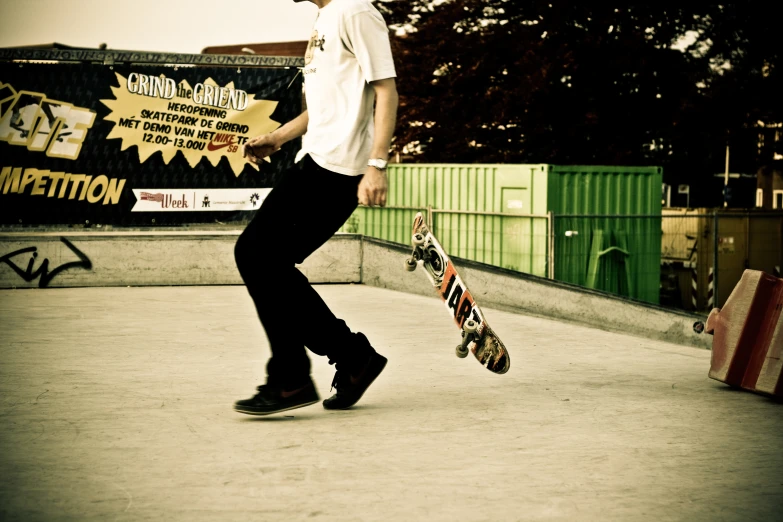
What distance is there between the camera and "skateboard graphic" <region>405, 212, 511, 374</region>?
5.17 meters

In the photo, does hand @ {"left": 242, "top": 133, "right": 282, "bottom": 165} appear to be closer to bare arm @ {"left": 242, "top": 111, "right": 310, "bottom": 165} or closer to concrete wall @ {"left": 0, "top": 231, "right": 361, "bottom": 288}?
bare arm @ {"left": 242, "top": 111, "right": 310, "bottom": 165}

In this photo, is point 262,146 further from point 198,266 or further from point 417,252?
point 198,266

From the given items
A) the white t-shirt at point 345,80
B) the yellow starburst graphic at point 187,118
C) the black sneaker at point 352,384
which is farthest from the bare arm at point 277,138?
the yellow starburst graphic at point 187,118

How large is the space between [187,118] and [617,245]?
23.2ft

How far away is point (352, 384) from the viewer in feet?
14.9

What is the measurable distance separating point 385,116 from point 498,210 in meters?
12.5

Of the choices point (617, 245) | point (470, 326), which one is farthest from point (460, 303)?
point (617, 245)

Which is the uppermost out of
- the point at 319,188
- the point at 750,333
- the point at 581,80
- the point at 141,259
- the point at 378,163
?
the point at 581,80

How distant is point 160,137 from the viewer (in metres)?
11.0

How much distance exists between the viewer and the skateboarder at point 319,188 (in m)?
4.23

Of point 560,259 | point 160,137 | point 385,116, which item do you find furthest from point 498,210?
point 385,116

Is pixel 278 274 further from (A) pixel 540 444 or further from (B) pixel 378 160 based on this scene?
(A) pixel 540 444

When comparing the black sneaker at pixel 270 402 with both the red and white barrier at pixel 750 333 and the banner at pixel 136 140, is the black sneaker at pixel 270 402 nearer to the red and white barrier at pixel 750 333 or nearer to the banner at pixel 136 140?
the red and white barrier at pixel 750 333

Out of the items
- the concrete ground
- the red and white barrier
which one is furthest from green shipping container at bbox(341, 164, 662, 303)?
the red and white barrier
